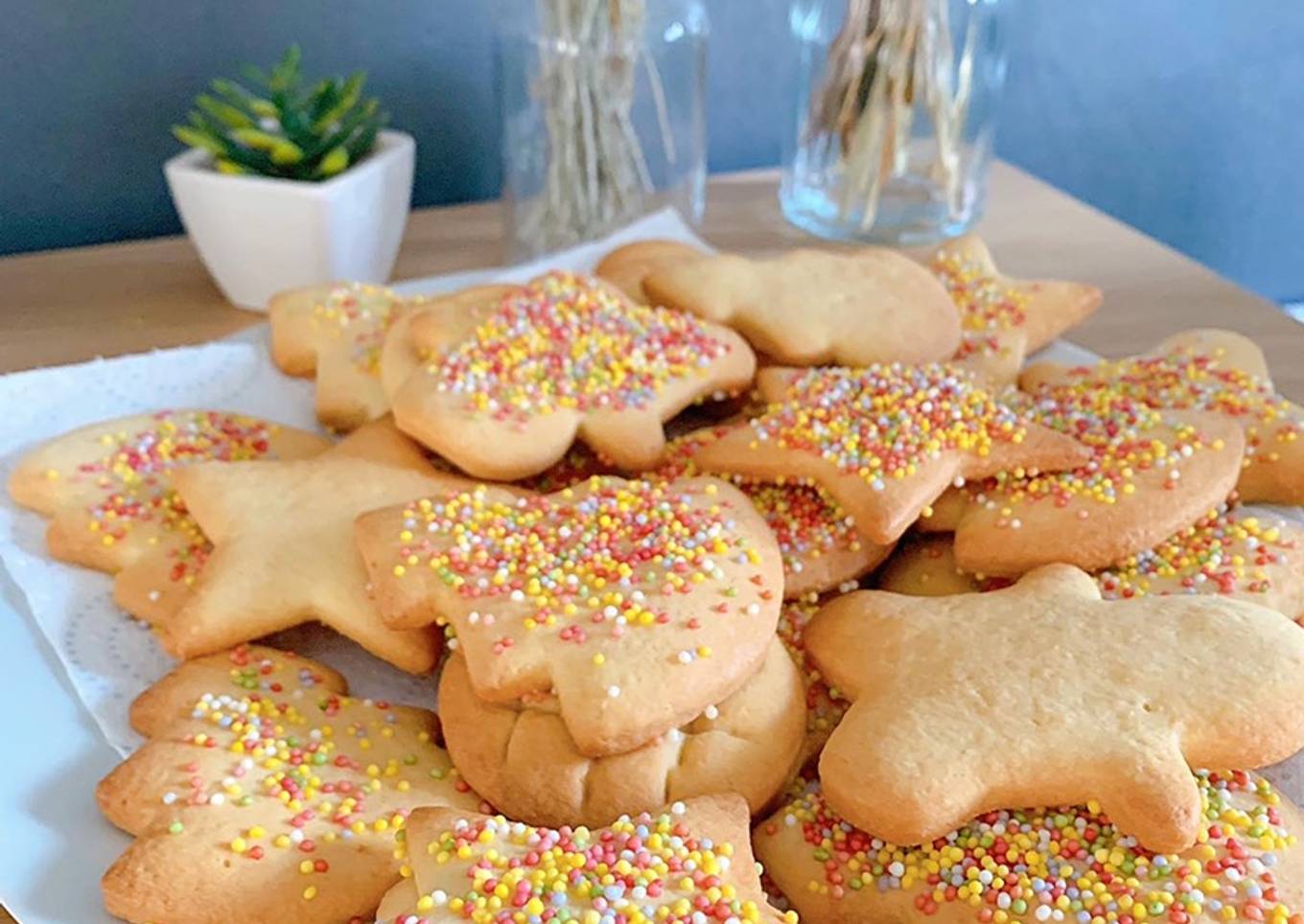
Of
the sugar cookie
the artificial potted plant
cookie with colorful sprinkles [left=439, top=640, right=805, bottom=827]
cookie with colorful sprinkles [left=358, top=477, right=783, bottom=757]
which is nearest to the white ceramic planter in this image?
the artificial potted plant

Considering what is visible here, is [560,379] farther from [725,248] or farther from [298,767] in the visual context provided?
[725,248]

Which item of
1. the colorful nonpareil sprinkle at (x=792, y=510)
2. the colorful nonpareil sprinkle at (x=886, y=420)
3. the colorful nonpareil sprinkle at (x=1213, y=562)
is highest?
the colorful nonpareil sprinkle at (x=886, y=420)

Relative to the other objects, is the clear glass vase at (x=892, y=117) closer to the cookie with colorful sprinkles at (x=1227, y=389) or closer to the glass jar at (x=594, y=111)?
the glass jar at (x=594, y=111)

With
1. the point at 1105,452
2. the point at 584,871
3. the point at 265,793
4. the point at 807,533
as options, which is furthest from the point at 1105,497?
the point at 265,793

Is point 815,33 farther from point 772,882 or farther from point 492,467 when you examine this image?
point 772,882

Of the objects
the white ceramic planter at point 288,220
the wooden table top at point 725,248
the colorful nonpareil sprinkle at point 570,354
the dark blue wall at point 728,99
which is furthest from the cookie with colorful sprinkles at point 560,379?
the dark blue wall at point 728,99

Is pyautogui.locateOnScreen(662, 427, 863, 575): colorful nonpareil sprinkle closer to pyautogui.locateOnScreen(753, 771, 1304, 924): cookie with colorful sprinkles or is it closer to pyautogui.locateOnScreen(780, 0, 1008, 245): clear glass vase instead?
pyautogui.locateOnScreen(753, 771, 1304, 924): cookie with colorful sprinkles
